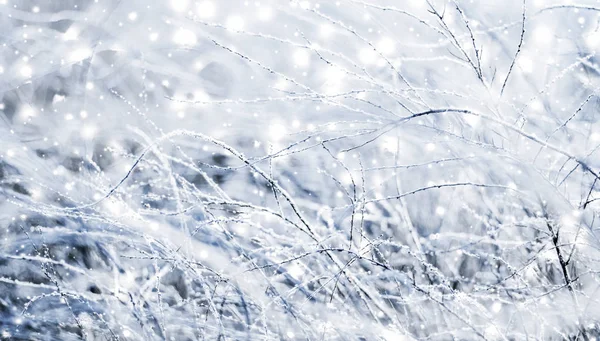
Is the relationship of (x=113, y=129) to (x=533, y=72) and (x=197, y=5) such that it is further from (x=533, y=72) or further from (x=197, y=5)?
(x=533, y=72)

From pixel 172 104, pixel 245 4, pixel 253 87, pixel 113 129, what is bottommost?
pixel 113 129

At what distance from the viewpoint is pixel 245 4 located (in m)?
2.23

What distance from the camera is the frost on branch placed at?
3.76 ft

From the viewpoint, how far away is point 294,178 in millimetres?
2074

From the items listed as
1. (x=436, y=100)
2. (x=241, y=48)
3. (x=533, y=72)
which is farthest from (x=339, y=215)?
(x=241, y=48)

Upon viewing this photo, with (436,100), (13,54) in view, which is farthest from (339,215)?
(13,54)

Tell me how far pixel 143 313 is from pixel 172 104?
943 millimetres

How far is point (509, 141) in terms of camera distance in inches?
43.0

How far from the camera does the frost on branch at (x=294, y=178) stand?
1147 mm

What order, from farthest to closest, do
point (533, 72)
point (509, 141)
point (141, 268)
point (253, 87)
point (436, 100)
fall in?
point (253, 87), point (141, 268), point (533, 72), point (436, 100), point (509, 141)

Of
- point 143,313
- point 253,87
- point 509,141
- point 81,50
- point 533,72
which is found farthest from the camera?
point 81,50

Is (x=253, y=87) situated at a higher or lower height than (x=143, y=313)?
higher

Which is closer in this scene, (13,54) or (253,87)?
(253,87)

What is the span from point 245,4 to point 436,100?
46.7 inches
